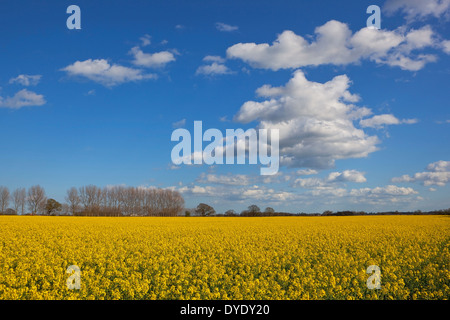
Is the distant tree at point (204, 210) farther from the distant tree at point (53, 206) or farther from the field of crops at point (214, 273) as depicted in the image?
the field of crops at point (214, 273)

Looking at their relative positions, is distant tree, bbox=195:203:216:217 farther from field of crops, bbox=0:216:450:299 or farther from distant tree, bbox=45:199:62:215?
field of crops, bbox=0:216:450:299

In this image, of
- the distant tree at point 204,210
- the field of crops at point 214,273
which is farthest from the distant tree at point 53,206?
the field of crops at point 214,273

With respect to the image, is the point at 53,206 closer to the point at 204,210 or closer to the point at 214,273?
the point at 204,210

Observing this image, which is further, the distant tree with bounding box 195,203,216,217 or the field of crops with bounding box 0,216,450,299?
the distant tree with bounding box 195,203,216,217

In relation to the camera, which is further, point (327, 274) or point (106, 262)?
point (106, 262)

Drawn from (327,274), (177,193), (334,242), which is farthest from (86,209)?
(327,274)

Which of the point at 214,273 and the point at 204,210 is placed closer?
the point at 214,273

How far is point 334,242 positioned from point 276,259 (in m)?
6.78

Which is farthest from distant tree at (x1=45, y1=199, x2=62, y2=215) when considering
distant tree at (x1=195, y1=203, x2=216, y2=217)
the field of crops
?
the field of crops

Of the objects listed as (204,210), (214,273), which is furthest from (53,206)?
(214,273)

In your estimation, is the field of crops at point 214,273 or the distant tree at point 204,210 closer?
the field of crops at point 214,273
